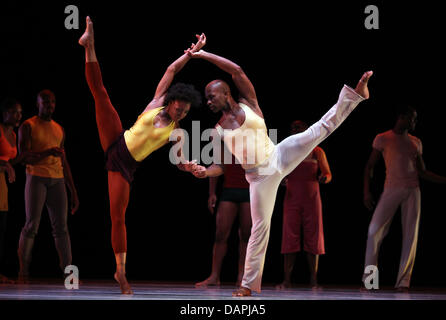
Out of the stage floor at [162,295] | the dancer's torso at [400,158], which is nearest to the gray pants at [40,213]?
the stage floor at [162,295]

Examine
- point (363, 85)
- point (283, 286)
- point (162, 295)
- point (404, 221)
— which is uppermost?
point (363, 85)

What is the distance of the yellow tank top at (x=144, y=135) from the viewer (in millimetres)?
4270

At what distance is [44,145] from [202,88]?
1741mm

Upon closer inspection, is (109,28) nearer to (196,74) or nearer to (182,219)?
(196,74)

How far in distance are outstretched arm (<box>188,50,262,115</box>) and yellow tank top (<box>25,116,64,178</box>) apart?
1763mm

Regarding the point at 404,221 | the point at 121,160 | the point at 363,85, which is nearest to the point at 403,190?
the point at 404,221

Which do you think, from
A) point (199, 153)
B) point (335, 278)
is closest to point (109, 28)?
point (199, 153)

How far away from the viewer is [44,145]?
5.66m

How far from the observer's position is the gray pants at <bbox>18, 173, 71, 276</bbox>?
5559 millimetres

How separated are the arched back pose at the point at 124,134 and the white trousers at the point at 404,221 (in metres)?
2.30

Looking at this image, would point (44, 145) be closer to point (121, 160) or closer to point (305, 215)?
point (121, 160)

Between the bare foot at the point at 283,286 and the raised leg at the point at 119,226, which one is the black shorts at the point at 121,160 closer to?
the raised leg at the point at 119,226

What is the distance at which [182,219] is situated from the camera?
704 centimetres
